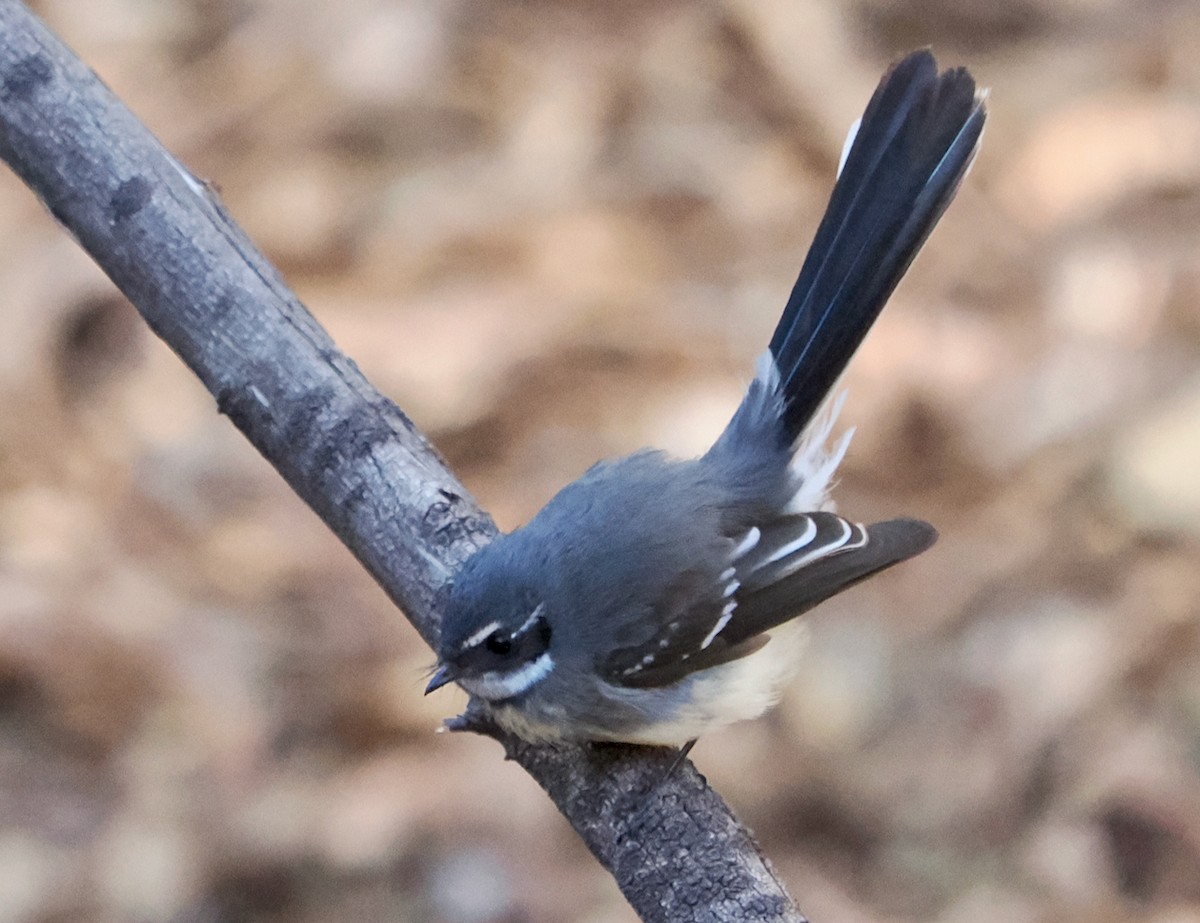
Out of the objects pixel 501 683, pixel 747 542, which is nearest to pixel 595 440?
pixel 747 542

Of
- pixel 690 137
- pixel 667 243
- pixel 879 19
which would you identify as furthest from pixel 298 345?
pixel 879 19

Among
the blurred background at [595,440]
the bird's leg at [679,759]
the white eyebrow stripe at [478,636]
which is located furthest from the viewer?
the blurred background at [595,440]

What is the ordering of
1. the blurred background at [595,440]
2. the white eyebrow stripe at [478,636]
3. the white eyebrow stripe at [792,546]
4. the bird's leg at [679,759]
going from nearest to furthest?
the bird's leg at [679,759]
the white eyebrow stripe at [478,636]
the white eyebrow stripe at [792,546]
the blurred background at [595,440]

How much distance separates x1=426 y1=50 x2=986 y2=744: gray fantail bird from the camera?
2.12 metres

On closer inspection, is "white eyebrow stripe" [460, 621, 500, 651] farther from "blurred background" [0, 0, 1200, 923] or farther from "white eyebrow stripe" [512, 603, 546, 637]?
"blurred background" [0, 0, 1200, 923]

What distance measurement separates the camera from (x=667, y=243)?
448 cm

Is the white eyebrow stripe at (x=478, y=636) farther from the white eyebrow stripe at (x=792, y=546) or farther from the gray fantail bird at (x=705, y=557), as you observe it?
the white eyebrow stripe at (x=792, y=546)

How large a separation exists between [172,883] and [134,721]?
1.47 feet

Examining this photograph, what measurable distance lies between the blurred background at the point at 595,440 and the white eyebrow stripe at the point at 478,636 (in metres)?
1.19

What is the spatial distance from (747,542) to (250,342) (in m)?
0.86

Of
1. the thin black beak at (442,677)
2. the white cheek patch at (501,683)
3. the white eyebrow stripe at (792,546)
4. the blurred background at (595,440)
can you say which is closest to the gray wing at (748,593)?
the white eyebrow stripe at (792,546)

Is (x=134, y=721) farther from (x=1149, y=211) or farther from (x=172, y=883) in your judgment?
(x=1149, y=211)

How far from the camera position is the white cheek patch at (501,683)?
7.05 feet

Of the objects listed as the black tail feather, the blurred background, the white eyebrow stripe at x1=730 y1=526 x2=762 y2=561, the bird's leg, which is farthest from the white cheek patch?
the blurred background
